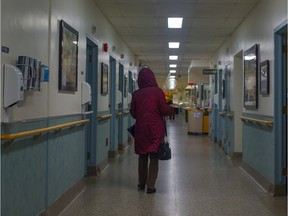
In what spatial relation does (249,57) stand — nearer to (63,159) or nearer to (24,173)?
(63,159)

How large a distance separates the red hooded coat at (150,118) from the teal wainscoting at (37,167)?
851 millimetres

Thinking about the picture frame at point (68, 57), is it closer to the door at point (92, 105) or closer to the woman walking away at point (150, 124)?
the woman walking away at point (150, 124)

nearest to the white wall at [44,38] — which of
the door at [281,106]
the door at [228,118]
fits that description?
the door at [281,106]

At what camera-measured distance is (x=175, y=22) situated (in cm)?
773

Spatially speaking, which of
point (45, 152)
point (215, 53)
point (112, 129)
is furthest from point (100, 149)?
point (215, 53)

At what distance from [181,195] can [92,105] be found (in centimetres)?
227

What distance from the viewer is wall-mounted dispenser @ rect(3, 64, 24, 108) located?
8.74 feet

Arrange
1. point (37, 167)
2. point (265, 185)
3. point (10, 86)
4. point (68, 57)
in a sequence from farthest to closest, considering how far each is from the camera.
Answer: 1. point (265, 185)
2. point (68, 57)
3. point (37, 167)
4. point (10, 86)

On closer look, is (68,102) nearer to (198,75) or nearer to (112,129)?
(112,129)

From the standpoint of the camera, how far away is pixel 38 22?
340cm

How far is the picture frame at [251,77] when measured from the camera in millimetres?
5938

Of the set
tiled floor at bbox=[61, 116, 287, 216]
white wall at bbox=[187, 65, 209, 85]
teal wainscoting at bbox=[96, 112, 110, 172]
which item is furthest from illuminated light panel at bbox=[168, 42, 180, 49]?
white wall at bbox=[187, 65, 209, 85]

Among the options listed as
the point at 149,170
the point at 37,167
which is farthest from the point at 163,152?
the point at 37,167

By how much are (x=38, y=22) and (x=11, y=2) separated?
0.63 m
